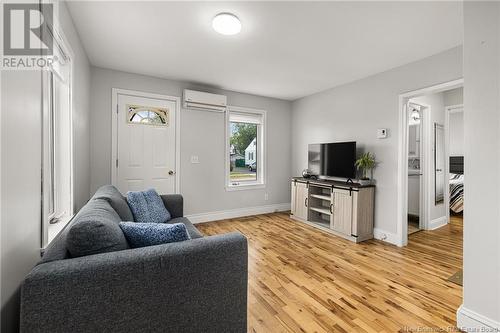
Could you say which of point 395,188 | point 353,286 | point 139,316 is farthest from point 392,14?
point 139,316

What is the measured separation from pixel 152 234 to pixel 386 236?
329cm

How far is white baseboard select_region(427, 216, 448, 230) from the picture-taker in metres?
3.86

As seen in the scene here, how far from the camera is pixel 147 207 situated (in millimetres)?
2359

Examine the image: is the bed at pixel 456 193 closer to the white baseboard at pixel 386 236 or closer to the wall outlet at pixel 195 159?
the white baseboard at pixel 386 236

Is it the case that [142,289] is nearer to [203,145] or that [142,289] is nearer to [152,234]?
[152,234]

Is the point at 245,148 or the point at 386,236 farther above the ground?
the point at 245,148

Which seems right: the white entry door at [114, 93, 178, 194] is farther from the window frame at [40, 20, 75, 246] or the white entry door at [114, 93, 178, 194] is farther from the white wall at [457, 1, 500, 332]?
the white wall at [457, 1, 500, 332]

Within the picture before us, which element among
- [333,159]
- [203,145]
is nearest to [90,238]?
[203,145]

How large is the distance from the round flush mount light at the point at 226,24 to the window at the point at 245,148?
219cm

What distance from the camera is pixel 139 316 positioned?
1.00 metres

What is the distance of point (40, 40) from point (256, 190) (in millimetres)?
3943

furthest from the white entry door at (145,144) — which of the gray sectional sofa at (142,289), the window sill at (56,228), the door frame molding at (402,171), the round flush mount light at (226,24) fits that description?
the door frame molding at (402,171)

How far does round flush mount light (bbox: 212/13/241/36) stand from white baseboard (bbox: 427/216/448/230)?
4283 millimetres

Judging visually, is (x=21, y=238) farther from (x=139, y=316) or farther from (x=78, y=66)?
(x=78, y=66)
